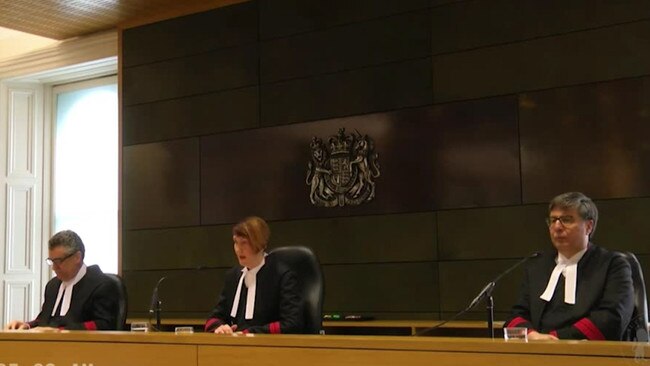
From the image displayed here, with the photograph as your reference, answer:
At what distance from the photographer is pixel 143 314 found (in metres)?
7.09

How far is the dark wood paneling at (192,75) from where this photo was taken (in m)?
6.80

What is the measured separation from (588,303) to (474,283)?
2016 millimetres

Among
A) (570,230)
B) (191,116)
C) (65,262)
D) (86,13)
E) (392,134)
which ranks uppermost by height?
(86,13)

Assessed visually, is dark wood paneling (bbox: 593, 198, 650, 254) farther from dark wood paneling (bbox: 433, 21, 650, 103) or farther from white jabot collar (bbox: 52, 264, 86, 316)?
white jabot collar (bbox: 52, 264, 86, 316)

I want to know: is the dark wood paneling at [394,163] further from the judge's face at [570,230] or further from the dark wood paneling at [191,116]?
the judge's face at [570,230]

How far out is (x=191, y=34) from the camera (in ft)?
23.4

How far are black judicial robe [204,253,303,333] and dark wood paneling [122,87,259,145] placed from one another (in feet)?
7.52

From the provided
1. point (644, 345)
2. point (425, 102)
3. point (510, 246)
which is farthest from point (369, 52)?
point (644, 345)

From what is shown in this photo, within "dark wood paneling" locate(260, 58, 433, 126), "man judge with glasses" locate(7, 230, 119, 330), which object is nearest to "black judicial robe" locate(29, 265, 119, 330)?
"man judge with glasses" locate(7, 230, 119, 330)

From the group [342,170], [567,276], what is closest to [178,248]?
[342,170]

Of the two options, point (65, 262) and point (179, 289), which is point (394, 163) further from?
point (65, 262)

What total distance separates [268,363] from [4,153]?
19.5ft

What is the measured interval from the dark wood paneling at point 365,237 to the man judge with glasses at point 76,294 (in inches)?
68.9

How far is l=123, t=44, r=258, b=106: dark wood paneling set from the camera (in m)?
6.80
